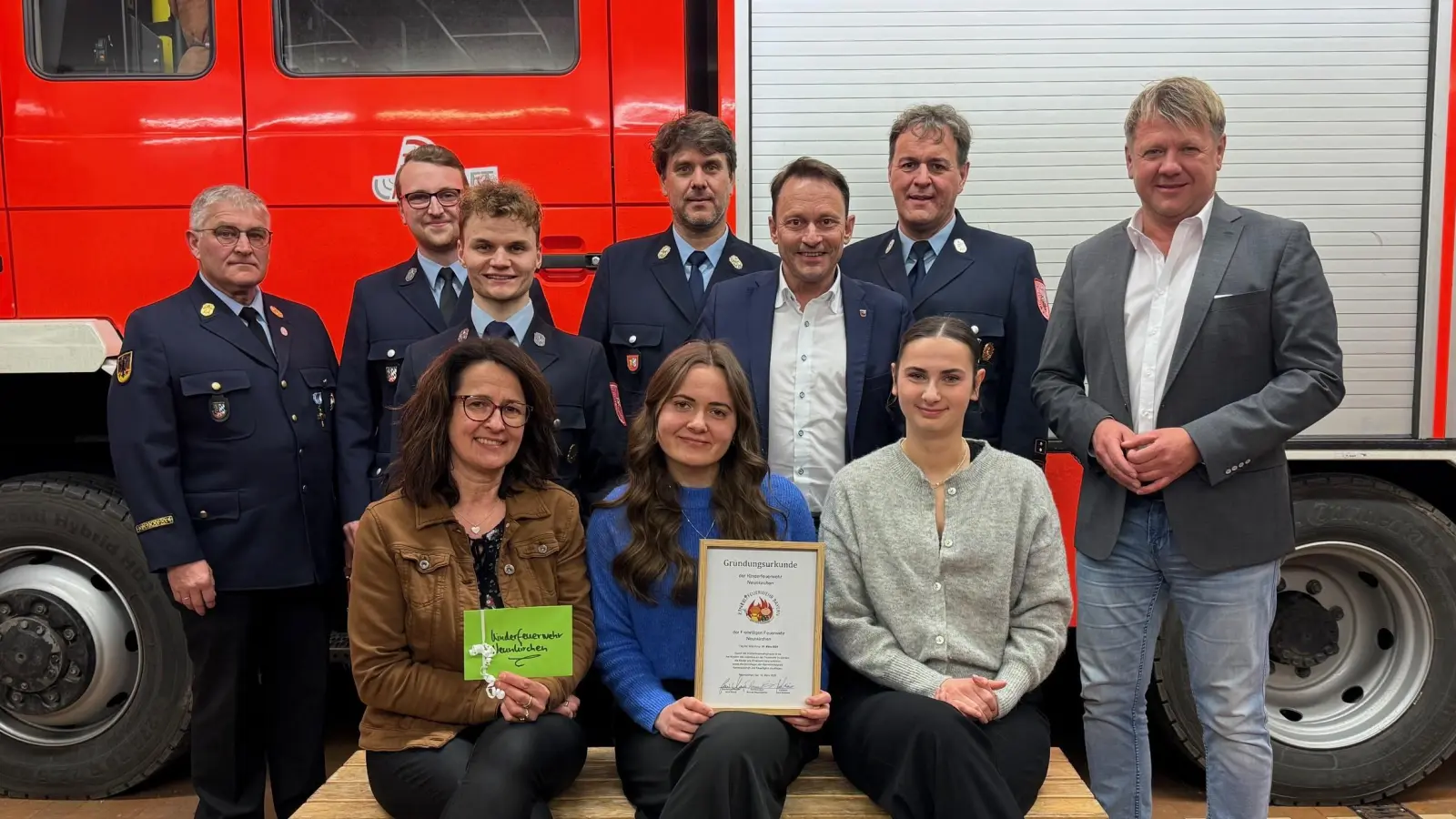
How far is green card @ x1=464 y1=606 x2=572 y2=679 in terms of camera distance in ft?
7.87

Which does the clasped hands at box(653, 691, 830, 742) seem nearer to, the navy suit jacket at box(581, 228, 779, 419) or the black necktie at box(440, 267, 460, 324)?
the navy suit jacket at box(581, 228, 779, 419)

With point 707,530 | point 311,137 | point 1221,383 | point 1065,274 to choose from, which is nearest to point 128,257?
point 311,137

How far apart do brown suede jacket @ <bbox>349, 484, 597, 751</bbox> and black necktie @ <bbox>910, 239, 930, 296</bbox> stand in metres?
1.45

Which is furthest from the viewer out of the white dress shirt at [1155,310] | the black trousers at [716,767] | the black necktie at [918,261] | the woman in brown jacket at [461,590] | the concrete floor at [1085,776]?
the concrete floor at [1085,776]

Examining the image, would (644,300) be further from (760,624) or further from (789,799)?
Result: (789,799)

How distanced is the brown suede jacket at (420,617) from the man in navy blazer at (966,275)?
4.68 ft

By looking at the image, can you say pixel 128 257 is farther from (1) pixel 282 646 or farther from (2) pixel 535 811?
(2) pixel 535 811

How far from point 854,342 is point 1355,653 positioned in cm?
228

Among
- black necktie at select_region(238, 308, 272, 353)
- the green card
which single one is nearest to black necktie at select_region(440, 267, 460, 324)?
black necktie at select_region(238, 308, 272, 353)

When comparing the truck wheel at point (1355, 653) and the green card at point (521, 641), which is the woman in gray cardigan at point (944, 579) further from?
the truck wheel at point (1355, 653)

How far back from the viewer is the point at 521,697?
94.9 inches

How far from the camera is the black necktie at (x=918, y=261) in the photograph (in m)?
3.28

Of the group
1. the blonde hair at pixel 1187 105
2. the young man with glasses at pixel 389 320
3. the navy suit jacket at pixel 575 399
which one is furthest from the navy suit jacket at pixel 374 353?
the blonde hair at pixel 1187 105
